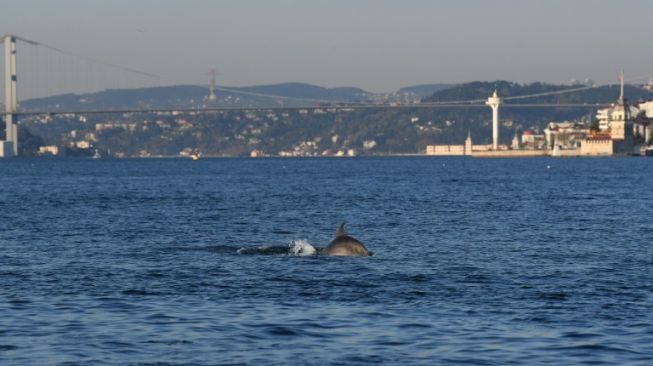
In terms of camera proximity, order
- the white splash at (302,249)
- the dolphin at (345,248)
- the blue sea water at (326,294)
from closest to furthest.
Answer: the blue sea water at (326,294)
the dolphin at (345,248)
the white splash at (302,249)

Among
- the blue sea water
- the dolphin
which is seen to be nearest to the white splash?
the blue sea water

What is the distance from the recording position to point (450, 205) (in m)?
58.4

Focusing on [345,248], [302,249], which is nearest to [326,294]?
[345,248]

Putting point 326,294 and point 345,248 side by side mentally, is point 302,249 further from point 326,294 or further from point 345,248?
point 326,294

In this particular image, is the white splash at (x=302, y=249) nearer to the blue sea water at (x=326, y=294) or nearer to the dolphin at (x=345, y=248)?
the blue sea water at (x=326, y=294)

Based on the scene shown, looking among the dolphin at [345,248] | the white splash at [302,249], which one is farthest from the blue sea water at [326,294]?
the dolphin at [345,248]

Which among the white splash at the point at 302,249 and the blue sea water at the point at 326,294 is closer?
the blue sea water at the point at 326,294

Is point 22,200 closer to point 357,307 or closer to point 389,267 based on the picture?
point 389,267

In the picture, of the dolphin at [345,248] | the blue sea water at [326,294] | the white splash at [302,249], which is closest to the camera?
the blue sea water at [326,294]

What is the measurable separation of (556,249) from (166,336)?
15.9 m

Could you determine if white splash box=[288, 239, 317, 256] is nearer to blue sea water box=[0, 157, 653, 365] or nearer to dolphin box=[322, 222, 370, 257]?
blue sea water box=[0, 157, 653, 365]

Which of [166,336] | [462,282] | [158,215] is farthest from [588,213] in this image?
[166,336]

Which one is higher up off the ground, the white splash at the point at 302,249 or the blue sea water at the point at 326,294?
the white splash at the point at 302,249

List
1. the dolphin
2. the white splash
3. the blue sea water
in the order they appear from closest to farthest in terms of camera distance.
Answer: the blue sea water
the dolphin
the white splash
